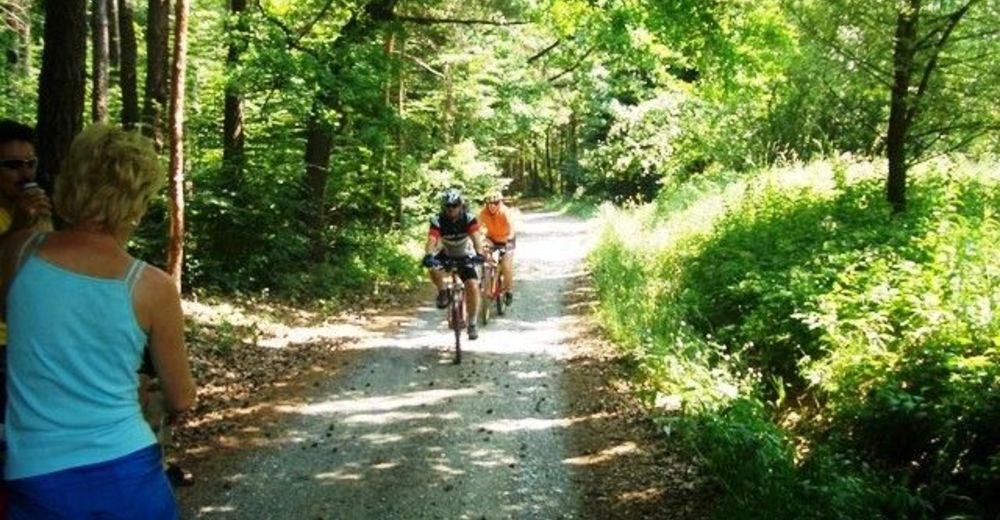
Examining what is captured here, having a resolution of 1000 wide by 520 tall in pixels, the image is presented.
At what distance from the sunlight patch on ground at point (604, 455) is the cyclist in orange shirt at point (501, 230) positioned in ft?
22.9

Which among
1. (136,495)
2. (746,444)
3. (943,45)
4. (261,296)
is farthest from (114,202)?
(261,296)

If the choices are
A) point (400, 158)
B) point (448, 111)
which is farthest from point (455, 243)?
point (448, 111)

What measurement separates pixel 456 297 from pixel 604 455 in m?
4.26

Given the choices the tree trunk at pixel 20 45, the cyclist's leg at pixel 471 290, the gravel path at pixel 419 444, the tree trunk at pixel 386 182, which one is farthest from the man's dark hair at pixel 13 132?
the tree trunk at pixel 20 45

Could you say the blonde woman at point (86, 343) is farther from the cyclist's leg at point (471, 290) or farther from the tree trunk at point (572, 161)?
the tree trunk at point (572, 161)

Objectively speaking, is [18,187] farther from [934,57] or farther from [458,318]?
[934,57]

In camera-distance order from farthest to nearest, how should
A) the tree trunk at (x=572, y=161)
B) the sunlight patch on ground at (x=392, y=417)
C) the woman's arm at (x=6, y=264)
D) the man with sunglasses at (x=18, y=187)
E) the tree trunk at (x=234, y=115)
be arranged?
the tree trunk at (x=572, y=161), the tree trunk at (x=234, y=115), the sunlight patch on ground at (x=392, y=417), the man with sunglasses at (x=18, y=187), the woman's arm at (x=6, y=264)

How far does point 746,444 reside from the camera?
235 inches

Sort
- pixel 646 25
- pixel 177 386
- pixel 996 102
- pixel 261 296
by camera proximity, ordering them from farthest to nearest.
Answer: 1. pixel 261 296
2. pixel 646 25
3. pixel 996 102
4. pixel 177 386

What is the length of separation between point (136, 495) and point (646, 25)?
10246 mm

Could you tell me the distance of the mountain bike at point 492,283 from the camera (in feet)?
43.0

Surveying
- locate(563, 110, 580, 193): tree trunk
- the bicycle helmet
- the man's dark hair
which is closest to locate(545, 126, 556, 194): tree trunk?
locate(563, 110, 580, 193): tree trunk

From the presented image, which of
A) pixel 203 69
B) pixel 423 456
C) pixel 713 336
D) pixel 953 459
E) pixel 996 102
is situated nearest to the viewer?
pixel 953 459

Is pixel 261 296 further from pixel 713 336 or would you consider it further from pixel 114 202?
pixel 114 202
